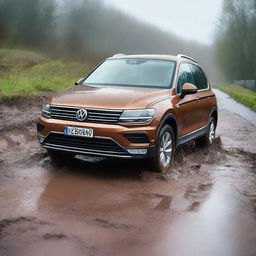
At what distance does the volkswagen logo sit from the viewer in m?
6.19

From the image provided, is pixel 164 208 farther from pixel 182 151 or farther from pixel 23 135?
pixel 23 135

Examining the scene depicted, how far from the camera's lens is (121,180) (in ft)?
21.1

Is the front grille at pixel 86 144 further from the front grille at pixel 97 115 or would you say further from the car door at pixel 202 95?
the car door at pixel 202 95

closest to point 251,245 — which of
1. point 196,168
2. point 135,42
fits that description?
point 196,168

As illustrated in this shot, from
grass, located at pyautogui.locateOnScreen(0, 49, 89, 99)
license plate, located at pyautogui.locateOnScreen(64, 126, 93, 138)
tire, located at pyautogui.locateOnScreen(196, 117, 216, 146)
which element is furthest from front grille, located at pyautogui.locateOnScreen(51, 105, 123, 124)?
grass, located at pyautogui.locateOnScreen(0, 49, 89, 99)

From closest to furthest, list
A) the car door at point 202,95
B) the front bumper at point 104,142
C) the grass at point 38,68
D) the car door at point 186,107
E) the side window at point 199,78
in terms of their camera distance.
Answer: the front bumper at point 104,142, the car door at point 186,107, the car door at point 202,95, the side window at point 199,78, the grass at point 38,68

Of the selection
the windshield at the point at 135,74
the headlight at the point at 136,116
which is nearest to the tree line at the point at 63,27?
the windshield at the point at 135,74

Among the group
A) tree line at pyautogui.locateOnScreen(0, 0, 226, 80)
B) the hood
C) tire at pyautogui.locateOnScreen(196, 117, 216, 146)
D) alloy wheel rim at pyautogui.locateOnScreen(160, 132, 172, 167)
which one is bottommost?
tire at pyautogui.locateOnScreen(196, 117, 216, 146)

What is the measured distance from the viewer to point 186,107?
7457 mm

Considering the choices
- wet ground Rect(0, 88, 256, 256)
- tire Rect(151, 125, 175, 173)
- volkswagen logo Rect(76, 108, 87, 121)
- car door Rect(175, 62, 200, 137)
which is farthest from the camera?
car door Rect(175, 62, 200, 137)

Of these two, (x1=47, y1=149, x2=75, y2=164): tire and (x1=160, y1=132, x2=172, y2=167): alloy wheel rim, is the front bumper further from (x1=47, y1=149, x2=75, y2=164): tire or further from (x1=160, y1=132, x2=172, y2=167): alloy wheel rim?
(x1=47, y1=149, x2=75, y2=164): tire

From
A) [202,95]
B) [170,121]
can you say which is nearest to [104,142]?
[170,121]

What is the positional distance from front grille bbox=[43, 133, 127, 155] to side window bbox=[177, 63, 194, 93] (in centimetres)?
182

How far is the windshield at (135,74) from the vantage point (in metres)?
7.28
